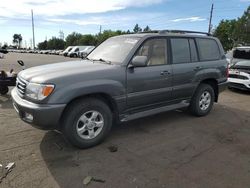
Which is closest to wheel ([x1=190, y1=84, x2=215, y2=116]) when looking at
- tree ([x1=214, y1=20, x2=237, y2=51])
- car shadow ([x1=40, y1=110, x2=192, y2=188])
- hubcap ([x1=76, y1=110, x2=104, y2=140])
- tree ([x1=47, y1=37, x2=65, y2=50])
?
car shadow ([x1=40, y1=110, x2=192, y2=188])

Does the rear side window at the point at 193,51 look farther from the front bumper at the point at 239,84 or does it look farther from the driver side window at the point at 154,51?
the front bumper at the point at 239,84

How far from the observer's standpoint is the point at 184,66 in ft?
17.7

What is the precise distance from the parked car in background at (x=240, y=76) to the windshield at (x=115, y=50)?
5.75 metres

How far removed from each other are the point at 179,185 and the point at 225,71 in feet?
13.5

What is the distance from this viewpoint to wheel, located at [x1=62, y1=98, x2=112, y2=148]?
3.92 metres

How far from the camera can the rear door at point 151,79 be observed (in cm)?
455

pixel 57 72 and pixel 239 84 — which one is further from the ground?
Answer: pixel 57 72

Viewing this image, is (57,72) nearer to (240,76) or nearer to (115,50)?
(115,50)

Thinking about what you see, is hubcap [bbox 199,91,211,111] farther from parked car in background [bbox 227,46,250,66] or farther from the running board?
parked car in background [bbox 227,46,250,66]

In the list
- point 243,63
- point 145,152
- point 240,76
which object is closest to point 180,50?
point 145,152

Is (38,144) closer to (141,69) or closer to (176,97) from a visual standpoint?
(141,69)

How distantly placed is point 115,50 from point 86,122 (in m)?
1.59

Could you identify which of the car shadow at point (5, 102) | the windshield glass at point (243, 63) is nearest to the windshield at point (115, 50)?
the car shadow at point (5, 102)

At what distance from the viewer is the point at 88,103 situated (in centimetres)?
406
